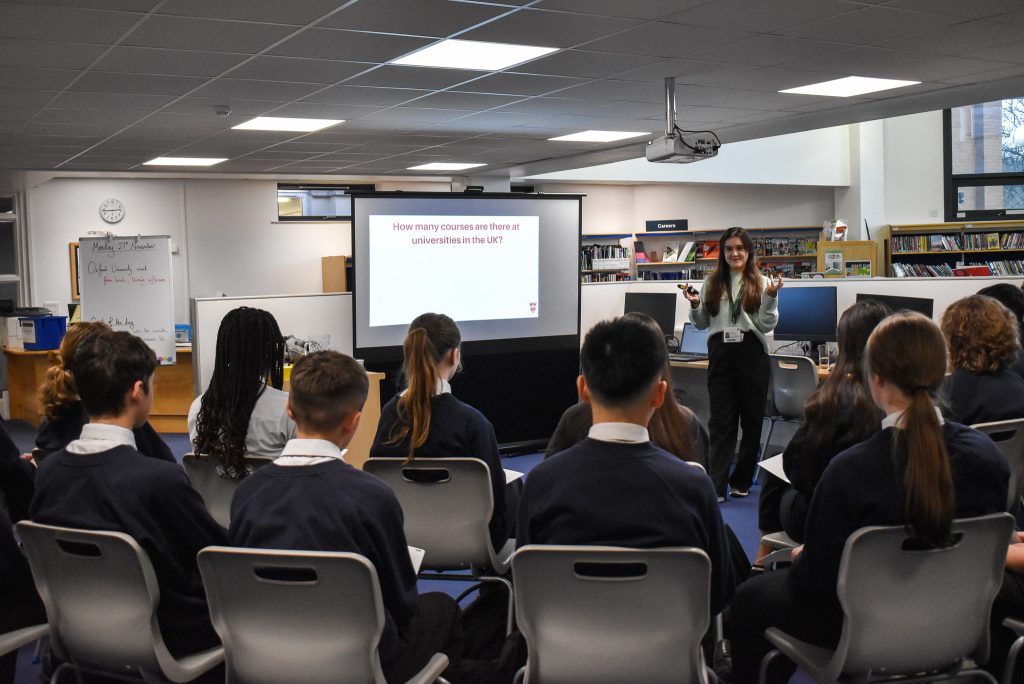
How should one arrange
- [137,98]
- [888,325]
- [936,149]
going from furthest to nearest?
[936,149] < [137,98] < [888,325]

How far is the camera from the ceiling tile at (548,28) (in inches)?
163

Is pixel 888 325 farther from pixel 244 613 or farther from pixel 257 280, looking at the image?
pixel 257 280

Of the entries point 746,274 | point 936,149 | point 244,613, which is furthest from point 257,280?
point 244,613

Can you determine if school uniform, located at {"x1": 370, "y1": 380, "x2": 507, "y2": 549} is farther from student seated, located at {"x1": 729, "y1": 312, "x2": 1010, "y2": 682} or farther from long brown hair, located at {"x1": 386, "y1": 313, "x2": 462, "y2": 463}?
student seated, located at {"x1": 729, "y1": 312, "x2": 1010, "y2": 682}

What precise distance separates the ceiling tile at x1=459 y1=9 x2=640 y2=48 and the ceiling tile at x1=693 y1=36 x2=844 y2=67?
78 centimetres

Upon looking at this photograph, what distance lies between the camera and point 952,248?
39.2 feet

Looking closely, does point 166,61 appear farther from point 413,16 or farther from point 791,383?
point 791,383

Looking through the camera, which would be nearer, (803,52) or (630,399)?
(630,399)

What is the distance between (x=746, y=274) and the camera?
5.23 metres

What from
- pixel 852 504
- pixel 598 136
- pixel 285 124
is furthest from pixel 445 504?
pixel 598 136

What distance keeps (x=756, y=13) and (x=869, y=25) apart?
27.2 inches

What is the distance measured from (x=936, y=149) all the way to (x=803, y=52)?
839cm

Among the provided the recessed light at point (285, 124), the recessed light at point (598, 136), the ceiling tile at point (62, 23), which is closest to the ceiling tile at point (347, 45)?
the ceiling tile at point (62, 23)

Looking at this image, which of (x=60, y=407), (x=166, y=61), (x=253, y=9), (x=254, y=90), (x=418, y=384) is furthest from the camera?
(x=254, y=90)
